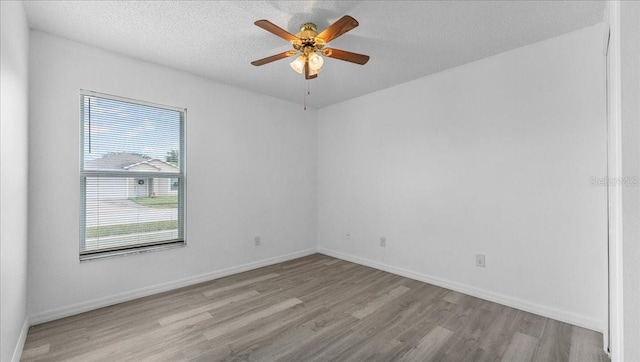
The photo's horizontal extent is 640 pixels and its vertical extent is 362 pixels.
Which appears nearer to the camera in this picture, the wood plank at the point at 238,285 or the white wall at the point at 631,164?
the white wall at the point at 631,164

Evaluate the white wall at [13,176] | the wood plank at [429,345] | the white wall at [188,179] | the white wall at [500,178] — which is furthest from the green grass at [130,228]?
the wood plank at [429,345]

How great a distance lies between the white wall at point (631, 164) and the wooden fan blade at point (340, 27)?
4.31ft

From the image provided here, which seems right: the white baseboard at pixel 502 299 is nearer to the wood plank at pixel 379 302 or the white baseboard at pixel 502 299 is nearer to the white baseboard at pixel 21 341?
the wood plank at pixel 379 302

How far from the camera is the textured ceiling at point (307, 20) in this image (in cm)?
206

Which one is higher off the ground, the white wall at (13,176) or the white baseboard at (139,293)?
the white wall at (13,176)

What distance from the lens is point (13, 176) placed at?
1.77 m

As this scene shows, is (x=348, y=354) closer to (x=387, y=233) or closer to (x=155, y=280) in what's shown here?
(x=387, y=233)

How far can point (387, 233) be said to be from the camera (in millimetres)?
3807

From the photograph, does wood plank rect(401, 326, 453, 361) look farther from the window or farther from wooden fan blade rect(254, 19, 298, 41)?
the window

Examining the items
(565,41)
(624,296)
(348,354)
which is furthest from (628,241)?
(565,41)

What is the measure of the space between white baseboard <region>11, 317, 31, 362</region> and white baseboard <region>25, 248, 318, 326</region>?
12cm

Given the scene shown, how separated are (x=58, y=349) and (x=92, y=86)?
7.42 feet

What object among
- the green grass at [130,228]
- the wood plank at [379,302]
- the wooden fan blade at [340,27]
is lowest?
the wood plank at [379,302]

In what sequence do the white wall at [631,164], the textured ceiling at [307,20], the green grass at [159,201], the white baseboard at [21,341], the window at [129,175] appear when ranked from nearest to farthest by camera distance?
the white wall at [631,164]
the white baseboard at [21,341]
the textured ceiling at [307,20]
the window at [129,175]
the green grass at [159,201]
